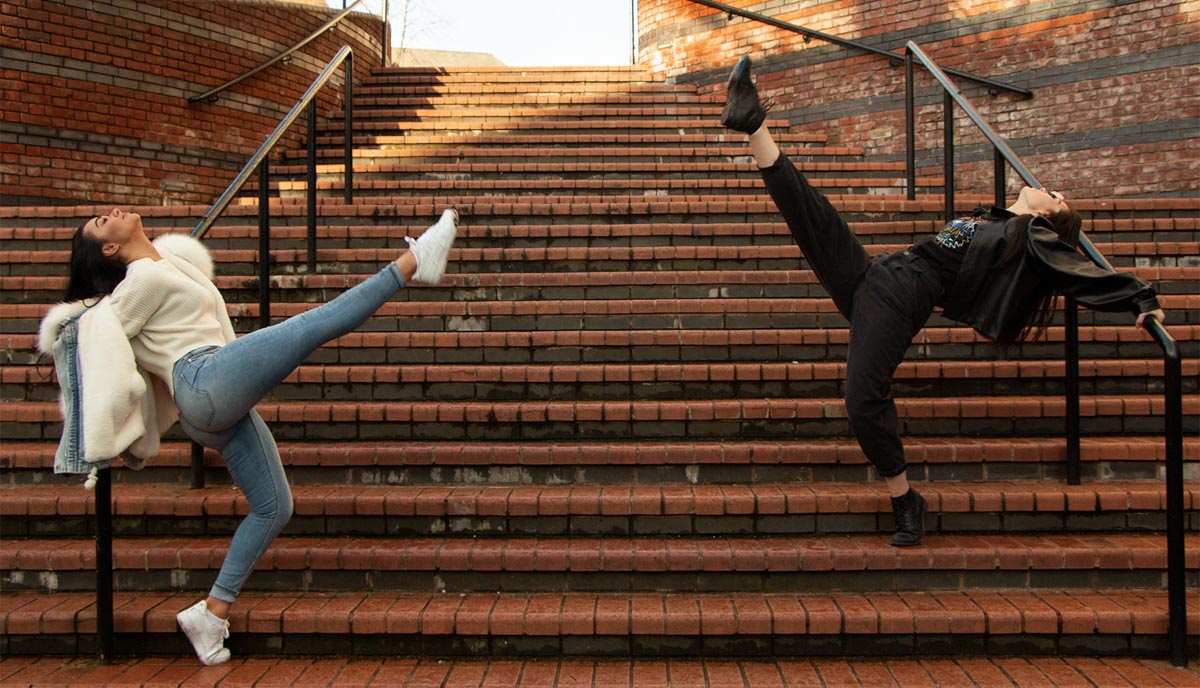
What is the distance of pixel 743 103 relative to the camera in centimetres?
277

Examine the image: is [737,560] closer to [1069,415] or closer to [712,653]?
[712,653]

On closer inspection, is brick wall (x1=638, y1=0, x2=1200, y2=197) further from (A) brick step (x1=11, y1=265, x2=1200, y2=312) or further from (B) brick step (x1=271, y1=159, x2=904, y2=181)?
(A) brick step (x1=11, y1=265, x2=1200, y2=312)

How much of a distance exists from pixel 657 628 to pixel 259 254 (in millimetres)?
2751

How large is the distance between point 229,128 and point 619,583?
6767mm

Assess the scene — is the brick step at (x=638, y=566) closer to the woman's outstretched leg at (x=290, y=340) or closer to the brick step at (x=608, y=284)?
the woman's outstretched leg at (x=290, y=340)

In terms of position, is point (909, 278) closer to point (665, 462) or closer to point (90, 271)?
point (665, 462)

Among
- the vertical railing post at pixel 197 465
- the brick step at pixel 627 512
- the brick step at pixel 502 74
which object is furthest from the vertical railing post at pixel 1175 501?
the brick step at pixel 502 74

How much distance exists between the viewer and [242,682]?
2.69 meters

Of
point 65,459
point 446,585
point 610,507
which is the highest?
point 65,459

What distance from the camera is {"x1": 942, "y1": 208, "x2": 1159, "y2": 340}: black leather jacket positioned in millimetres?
2781

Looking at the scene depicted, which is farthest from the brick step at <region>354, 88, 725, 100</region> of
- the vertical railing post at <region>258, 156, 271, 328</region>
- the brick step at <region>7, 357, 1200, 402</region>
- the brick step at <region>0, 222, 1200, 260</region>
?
the brick step at <region>7, 357, 1200, 402</region>

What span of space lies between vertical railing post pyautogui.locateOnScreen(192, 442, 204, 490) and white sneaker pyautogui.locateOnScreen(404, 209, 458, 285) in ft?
5.21

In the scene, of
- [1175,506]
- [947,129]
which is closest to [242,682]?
[1175,506]

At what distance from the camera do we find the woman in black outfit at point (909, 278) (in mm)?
2893
